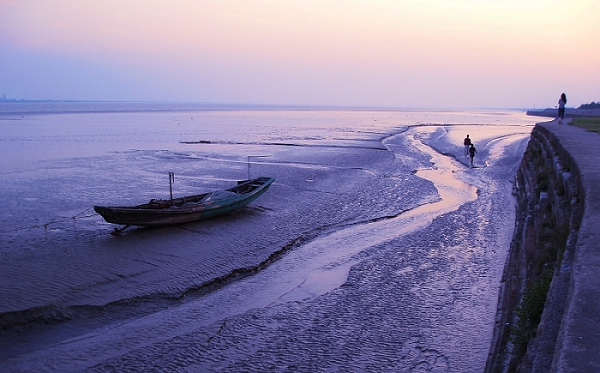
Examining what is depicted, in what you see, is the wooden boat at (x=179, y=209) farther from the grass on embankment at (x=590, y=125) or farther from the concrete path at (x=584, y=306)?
the grass on embankment at (x=590, y=125)

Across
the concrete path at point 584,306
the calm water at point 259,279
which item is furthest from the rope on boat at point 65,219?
the concrete path at point 584,306

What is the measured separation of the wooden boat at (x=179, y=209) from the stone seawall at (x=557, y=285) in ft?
27.3

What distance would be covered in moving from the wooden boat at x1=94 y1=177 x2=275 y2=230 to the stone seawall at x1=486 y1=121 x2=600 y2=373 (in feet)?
27.3

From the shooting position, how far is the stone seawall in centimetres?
417

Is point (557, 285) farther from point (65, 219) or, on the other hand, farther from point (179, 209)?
point (65, 219)

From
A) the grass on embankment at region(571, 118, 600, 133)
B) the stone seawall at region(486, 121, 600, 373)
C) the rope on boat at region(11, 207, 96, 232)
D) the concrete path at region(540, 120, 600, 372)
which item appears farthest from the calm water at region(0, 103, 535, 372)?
the grass on embankment at region(571, 118, 600, 133)

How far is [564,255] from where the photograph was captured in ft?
21.0

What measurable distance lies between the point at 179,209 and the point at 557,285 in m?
10.5

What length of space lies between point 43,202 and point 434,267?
43.2ft

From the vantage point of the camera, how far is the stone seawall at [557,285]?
13.7ft

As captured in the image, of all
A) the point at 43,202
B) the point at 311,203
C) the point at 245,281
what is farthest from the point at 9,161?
the point at 245,281

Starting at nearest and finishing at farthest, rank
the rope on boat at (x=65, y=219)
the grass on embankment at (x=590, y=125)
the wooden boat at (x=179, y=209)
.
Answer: the wooden boat at (x=179, y=209) < the rope on boat at (x=65, y=219) < the grass on embankment at (x=590, y=125)

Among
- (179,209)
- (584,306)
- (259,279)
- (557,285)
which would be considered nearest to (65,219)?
(179,209)

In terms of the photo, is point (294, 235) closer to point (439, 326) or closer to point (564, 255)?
point (439, 326)
